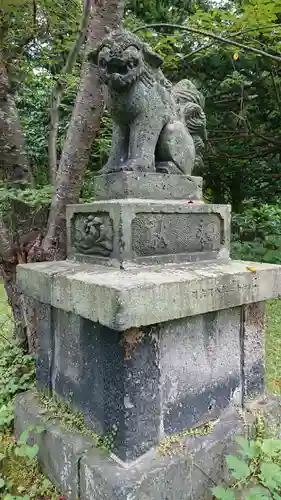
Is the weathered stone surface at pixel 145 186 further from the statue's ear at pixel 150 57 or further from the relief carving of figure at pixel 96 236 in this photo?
the statue's ear at pixel 150 57

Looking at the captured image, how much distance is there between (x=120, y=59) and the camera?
197 cm

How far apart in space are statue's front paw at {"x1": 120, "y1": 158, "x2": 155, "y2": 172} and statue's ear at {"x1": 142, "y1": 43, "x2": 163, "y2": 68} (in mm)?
586

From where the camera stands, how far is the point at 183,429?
6.64ft

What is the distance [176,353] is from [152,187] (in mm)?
920

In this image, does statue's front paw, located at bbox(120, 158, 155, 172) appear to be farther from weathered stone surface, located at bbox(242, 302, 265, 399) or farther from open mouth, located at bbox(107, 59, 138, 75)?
weathered stone surface, located at bbox(242, 302, 265, 399)

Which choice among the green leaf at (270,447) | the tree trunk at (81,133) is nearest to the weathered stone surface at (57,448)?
the green leaf at (270,447)

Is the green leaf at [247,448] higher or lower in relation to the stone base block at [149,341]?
lower

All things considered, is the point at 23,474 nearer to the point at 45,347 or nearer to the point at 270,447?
the point at 45,347

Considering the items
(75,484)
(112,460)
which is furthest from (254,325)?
(75,484)

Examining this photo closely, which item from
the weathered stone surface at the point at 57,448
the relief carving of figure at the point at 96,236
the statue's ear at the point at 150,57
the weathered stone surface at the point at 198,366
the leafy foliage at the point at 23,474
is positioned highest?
the statue's ear at the point at 150,57

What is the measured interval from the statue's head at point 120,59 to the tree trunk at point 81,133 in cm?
73

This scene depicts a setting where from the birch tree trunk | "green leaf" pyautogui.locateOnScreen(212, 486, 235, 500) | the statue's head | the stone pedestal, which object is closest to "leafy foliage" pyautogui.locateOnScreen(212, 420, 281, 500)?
"green leaf" pyautogui.locateOnScreen(212, 486, 235, 500)

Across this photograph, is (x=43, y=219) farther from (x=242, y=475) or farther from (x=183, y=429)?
(x=242, y=475)

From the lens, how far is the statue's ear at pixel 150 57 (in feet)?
6.93
